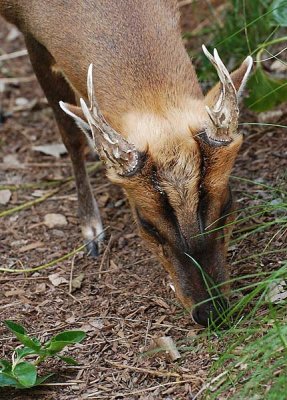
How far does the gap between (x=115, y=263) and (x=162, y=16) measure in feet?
5.52

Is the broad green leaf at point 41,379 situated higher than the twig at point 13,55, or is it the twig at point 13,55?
the broad green leaf at point 41,379

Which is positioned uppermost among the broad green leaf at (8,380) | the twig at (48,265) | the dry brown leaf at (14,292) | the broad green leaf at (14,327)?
the broad green leaf at (14,327)

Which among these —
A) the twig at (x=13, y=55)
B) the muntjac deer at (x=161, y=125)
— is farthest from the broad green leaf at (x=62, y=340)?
the twig at (x=13, y=55)

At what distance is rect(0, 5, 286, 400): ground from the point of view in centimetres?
504

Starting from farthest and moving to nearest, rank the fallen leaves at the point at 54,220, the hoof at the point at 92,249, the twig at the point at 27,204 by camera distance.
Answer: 1. the twig at the point at 27,204
2. the fallen leaves at the point at 54,220
3. the hoof at the point at 92,249

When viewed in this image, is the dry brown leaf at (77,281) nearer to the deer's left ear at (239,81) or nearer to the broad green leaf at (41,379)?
the broad green leaf at (41,379)

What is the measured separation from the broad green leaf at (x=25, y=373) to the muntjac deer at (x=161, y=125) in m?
0.90

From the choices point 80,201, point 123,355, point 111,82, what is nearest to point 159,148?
point 111,82

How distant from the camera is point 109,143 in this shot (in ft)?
16.2

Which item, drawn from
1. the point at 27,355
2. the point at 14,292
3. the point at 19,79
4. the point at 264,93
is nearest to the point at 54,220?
the point at 14,292

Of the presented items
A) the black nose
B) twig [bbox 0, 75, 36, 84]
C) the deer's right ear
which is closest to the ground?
the black nose

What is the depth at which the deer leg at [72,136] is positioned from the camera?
21.7ft

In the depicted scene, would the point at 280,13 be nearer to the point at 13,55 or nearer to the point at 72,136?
the point at 72,136

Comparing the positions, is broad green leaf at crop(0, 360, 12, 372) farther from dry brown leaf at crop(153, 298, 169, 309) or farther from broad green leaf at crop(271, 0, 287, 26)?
broad green leaf at crop(271, 0, 287, 26)
